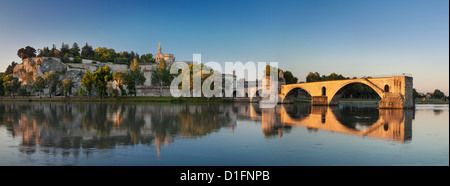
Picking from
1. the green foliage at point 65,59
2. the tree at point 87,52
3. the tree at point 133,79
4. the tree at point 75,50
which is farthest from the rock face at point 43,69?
the tree at point 87,52

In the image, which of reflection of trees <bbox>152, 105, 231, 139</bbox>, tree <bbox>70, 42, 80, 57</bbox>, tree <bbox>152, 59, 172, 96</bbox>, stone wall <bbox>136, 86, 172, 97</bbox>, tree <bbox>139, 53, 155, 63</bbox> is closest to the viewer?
reflection of trees <bbox>152, 105, 231, 139</bbox>

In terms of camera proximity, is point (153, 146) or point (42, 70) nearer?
point (153, 146)

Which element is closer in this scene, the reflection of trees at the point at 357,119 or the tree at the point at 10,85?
the reflection of trees at the point at 357,119

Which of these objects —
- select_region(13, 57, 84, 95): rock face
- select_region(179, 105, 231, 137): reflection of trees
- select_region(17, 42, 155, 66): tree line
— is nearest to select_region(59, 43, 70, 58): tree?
select_region(17, 42, 155, 66): tree line

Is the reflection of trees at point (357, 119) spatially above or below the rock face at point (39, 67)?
below

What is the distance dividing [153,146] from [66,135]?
19.9 feet

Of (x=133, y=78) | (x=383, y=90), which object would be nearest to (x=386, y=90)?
(x=383, y=90)

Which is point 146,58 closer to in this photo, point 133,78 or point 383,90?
point 133,78

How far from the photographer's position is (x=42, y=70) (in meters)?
107

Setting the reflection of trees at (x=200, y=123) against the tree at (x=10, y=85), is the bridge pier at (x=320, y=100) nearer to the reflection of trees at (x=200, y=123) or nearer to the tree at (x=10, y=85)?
the reflection of trees at (x=200, y=123)

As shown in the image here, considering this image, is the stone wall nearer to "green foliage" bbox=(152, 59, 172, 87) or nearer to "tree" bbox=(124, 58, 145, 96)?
"tree" bbox=(124, 58, 145, 96)
